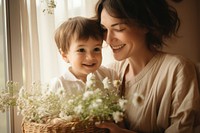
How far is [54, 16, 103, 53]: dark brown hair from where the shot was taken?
52.1 inches

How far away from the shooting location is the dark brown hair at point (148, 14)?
52.1 inches

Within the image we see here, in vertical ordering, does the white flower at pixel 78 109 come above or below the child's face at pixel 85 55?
below

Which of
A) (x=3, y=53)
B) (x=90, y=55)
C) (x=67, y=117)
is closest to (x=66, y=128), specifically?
(x=67, y=117)

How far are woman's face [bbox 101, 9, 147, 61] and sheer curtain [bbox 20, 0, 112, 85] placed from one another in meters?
0.26

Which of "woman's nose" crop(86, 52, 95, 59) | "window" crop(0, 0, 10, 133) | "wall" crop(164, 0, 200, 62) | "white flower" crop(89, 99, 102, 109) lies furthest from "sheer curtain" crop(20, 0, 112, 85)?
"wall" crop(164, 0, 200, 62)

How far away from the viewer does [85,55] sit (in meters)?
1.35

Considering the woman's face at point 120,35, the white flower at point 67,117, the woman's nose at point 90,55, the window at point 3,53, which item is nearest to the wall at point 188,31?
the woman's face at point 120,35

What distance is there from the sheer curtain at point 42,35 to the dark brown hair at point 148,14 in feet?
0.61

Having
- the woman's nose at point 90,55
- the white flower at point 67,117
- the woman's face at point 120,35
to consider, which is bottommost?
the white flower at point 67,117

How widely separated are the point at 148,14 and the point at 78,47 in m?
0.37

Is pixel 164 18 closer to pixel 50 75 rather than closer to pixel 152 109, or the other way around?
pixel 152 109

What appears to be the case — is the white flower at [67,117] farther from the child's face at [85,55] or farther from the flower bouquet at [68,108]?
the child's face at [85,55]

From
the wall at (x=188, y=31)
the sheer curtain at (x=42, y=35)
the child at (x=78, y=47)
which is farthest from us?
the wall at (x=188, y=31)

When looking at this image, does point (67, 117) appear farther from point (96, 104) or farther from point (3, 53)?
point (3, 53)
